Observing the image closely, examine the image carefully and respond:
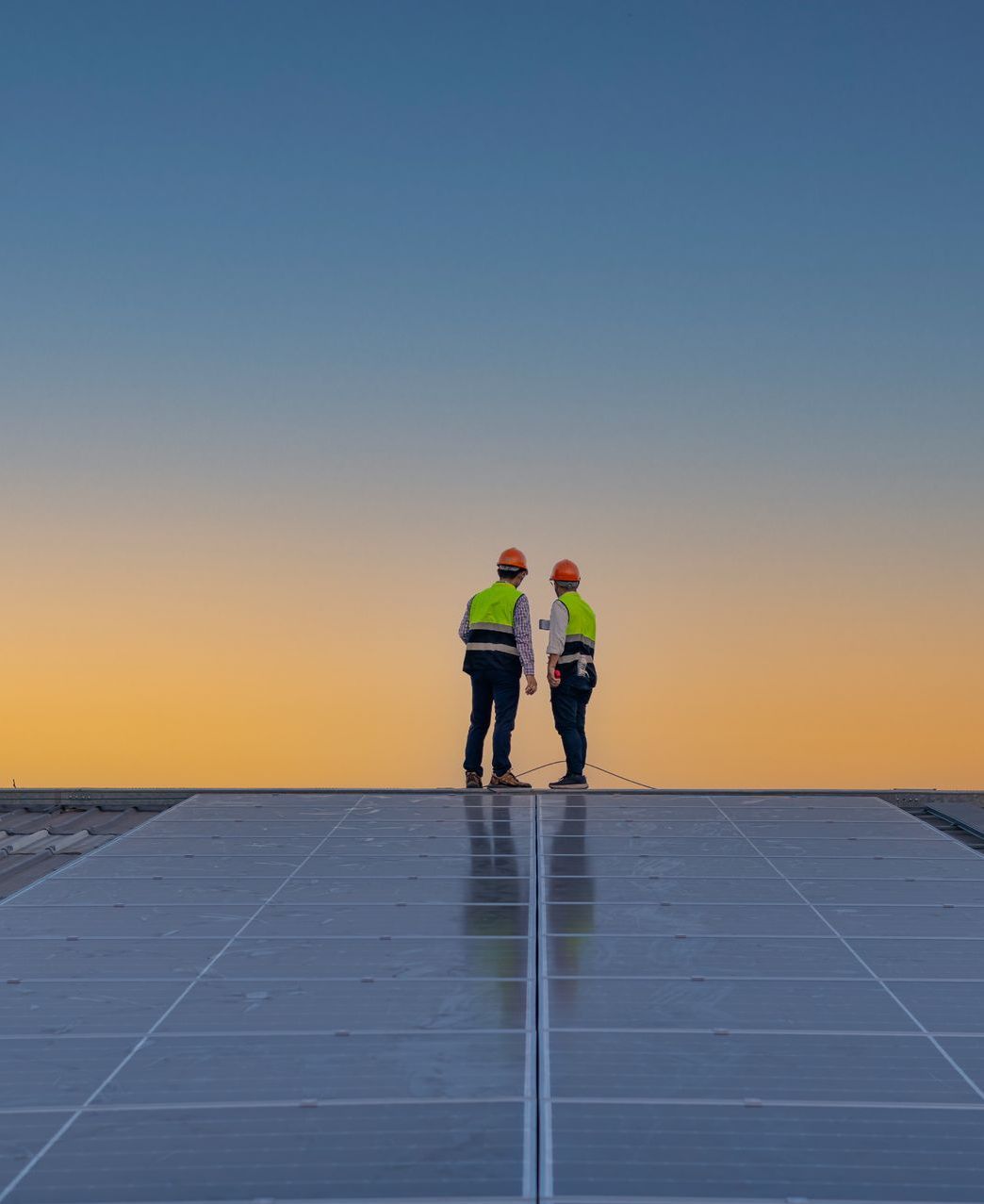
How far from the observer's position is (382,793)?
48.7 feet

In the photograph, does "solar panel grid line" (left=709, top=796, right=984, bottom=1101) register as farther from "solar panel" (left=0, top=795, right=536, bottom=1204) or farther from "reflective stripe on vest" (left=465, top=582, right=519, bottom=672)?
"reflective stripe on vest" (left=465, top=582, right=519, bottom=672)

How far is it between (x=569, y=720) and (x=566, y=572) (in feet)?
6.40

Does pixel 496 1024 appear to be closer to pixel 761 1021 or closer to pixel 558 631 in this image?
pixel 761 1021

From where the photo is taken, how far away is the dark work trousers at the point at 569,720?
643 inches

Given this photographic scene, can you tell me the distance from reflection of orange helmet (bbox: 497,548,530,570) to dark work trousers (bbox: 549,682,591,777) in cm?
166

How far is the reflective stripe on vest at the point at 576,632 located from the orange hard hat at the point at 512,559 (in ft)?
2.30

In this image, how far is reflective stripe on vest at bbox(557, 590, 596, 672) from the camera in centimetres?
1611

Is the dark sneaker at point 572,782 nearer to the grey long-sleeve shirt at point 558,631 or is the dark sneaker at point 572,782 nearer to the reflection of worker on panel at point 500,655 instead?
the reflection of worker on panel at point 500,655

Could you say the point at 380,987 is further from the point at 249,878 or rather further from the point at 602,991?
the point at 249,878

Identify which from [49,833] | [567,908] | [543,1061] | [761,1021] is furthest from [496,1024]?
[49,833]

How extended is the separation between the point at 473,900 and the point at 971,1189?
4.83 m

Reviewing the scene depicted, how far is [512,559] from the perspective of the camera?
16.1m

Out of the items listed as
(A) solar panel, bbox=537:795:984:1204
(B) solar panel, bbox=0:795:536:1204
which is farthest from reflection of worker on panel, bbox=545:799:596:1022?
(B) solar panel, bbox=0:795:536:1204

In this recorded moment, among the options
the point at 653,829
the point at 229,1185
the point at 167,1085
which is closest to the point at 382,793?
the point at 653,829
